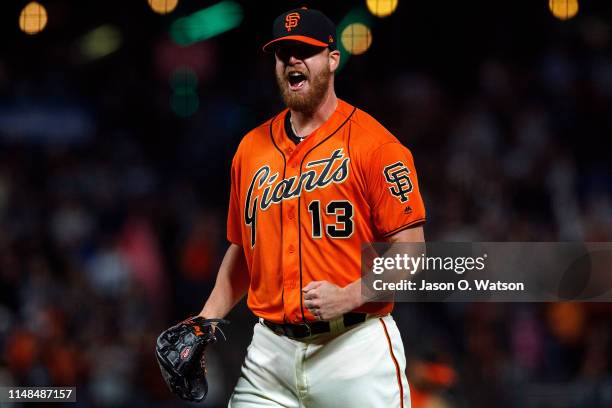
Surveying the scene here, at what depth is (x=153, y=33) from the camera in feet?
26.7

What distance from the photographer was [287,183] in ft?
11.6

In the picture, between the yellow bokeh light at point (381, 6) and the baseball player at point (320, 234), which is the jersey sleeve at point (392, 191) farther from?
the yellow bokeh light at point (381, 6)

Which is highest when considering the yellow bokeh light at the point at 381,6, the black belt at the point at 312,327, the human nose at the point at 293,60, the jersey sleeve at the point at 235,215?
the yellow bokeh light at the point at 381,6

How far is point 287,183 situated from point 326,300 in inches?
19.2

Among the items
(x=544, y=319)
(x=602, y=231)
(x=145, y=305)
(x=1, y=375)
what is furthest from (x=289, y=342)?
(x=602, y=231)

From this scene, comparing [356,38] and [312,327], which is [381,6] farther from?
[312,327]

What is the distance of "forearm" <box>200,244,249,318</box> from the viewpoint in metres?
3.66

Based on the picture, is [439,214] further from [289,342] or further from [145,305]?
[289,342]

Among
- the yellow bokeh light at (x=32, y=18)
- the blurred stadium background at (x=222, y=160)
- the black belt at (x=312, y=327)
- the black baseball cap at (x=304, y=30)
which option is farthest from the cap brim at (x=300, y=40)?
the yellow bokeh light at (x=32, y=18)

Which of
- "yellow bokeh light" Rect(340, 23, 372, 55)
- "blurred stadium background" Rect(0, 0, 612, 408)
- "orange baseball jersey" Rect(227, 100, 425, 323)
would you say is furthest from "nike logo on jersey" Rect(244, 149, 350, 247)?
"yellow bokeh light" Rect(340, 23, 372, 55)

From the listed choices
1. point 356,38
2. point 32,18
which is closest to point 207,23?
point 356,38

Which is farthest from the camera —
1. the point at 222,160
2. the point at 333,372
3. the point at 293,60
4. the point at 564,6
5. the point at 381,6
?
the point at 222,160

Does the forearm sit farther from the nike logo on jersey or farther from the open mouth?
the open mouth

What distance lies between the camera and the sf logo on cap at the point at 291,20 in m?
3.51
